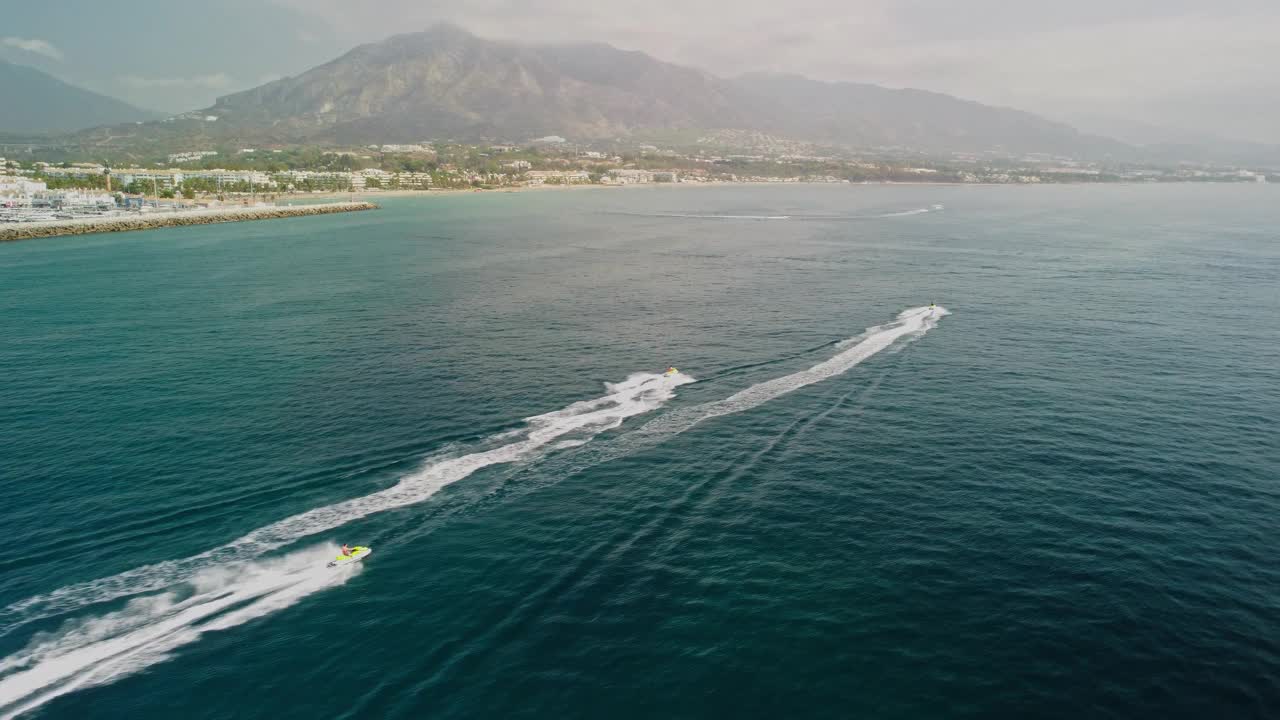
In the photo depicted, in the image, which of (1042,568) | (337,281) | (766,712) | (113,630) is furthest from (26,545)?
(337,281)

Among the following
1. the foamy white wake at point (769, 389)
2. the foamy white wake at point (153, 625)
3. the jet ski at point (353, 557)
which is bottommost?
the foamy white wake at point (153, 625)

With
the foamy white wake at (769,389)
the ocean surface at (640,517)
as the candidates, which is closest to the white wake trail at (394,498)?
the ocean surface at (640,517)

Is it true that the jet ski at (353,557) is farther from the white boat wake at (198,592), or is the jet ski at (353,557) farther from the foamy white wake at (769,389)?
the foamy white wake at (769,389)

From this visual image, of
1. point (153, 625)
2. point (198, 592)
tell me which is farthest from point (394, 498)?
point (153, 625)

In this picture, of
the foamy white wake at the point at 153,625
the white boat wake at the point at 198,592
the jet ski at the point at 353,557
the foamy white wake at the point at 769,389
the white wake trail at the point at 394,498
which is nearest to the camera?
the foamy white wake at the point at 153,625

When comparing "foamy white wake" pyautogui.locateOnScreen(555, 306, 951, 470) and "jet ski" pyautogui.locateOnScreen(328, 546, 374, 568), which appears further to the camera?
"foamy white wake" pyautogui.locateOnScreen(555, 306, 951, 470)

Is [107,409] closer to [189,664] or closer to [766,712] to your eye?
[189,664]

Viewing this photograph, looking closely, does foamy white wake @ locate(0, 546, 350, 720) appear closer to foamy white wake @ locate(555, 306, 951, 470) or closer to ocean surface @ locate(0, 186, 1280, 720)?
ocean surface @ locate(0, 186, 1280, 720)

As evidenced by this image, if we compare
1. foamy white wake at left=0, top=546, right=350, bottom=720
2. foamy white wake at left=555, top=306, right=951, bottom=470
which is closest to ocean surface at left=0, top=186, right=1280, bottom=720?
foamy white wake at left=0, top=546, right=350, bottom=720
